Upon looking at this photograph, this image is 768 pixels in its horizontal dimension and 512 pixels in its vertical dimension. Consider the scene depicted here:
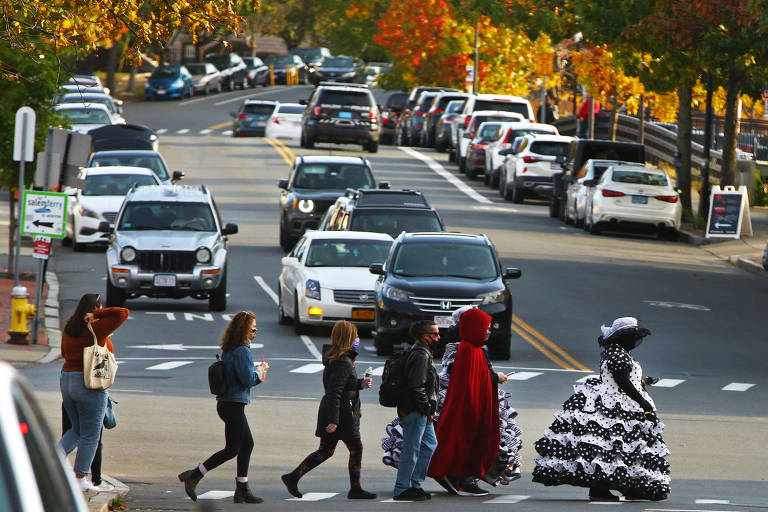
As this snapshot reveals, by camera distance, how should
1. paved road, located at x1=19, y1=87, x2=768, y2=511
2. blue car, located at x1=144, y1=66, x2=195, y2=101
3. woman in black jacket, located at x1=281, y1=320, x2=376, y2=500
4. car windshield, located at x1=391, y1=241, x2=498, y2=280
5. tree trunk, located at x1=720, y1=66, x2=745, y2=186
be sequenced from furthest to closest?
blue car, located at x1=144, y1=66, x2=195, y2=101
tree trunk, located at x1=720, y1=66, x2=745, y2=186
car windshield, located at x1=391, y1=241, x2=498, y2=280
paved road, located at x1=19, y1=87, x2=768, y2=511
woman in black jacket, located at x1=281, y1=320, x2=376, y2=500

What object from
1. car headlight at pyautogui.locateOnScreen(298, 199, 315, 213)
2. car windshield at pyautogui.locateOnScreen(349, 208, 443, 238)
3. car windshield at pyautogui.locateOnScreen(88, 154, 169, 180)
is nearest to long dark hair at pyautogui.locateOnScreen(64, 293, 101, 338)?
car windshield at pyautogui.locateOnScreen(349, 208, 443, 238)

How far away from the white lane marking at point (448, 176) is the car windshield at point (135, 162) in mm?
11390

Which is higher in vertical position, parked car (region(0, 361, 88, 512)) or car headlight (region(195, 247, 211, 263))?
parked car (region(0, 361, 88, 512))

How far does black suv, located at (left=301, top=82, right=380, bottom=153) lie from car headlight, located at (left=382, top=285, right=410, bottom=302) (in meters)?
29.3

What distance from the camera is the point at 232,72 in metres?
95.1

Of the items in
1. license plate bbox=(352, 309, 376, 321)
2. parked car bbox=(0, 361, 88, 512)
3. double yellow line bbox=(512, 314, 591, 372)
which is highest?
parked car bbox=(0, 361, 88, 512)

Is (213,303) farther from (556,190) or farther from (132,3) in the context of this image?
(556,190)

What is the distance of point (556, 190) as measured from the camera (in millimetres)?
40750

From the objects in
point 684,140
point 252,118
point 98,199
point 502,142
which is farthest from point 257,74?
point 98,199

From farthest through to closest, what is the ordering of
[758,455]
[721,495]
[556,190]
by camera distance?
1. [556,190]
2. [758,455]
3. [721,495]

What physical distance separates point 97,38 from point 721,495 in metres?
6.39

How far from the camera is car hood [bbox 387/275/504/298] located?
20406 millimetres

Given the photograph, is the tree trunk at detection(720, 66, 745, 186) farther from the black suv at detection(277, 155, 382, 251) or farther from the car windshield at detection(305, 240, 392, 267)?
the car windshield at detection(305, 240, 392, 267)

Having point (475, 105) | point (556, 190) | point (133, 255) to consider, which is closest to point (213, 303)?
point (133, 255)
